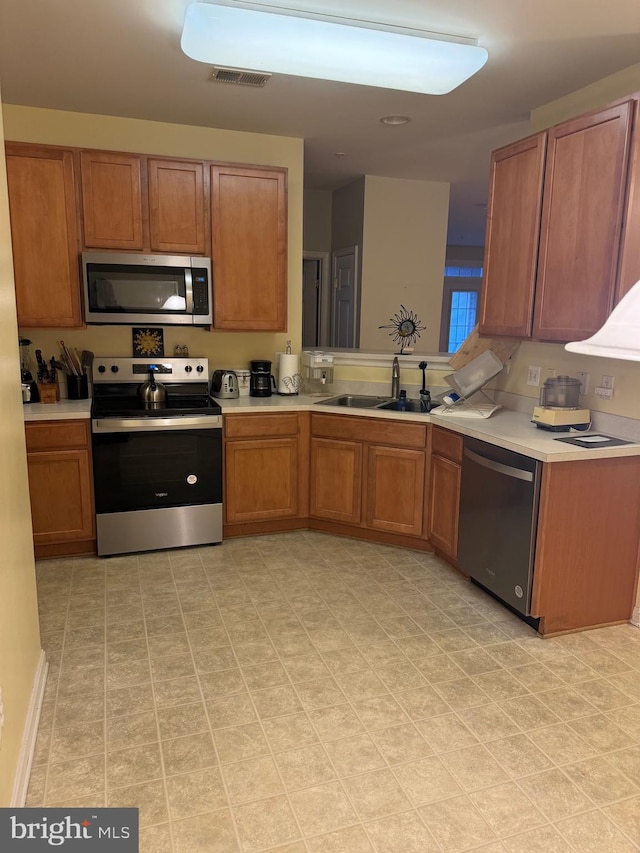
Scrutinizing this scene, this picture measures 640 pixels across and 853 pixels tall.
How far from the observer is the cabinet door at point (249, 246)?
12.6ft

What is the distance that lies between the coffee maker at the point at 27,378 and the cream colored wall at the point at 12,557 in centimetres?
145

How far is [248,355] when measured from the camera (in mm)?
4418

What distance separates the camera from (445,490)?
350cm

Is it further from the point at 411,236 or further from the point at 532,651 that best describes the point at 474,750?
the point at 411,236

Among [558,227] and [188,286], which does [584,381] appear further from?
[188,286]

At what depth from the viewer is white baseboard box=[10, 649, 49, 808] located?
178cm

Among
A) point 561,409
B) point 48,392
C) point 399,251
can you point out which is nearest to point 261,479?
point 48,392

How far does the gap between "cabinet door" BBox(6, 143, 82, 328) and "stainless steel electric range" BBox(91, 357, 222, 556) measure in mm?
482

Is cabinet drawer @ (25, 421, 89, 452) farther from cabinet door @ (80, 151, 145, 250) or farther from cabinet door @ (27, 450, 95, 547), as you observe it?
cabinet door @ (80, 151, 145, 250)

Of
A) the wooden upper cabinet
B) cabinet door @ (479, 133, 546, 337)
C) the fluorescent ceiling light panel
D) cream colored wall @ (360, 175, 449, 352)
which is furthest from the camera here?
cream colored wall @ (360, 175, 449, 352)

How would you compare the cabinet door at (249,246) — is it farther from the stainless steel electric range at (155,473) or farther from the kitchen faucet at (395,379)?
the kitchen faucet at (395,379)

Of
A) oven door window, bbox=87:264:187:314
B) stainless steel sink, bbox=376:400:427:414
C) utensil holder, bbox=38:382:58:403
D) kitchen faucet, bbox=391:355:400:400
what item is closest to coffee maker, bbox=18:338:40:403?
utensil holder, bbox=38:382:58:403

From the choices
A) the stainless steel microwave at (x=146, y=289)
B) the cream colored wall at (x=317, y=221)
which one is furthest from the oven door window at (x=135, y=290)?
the cream colored wall at (x=317, y=221)

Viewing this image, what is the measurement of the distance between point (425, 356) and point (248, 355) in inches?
49.7
